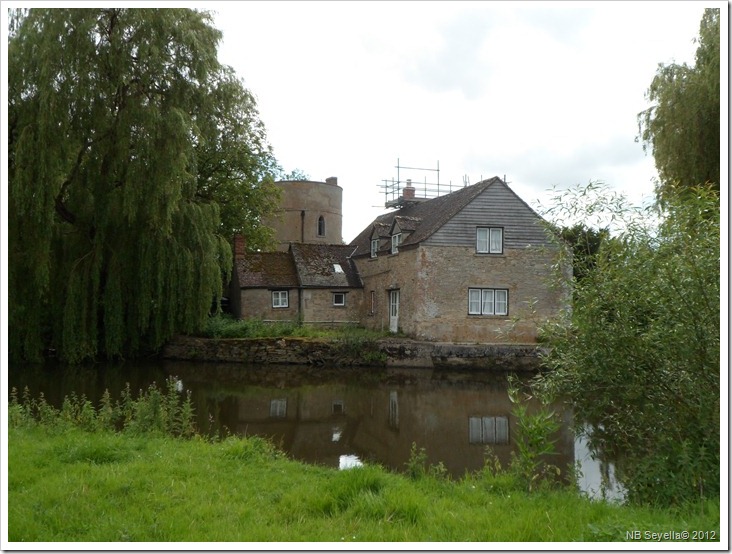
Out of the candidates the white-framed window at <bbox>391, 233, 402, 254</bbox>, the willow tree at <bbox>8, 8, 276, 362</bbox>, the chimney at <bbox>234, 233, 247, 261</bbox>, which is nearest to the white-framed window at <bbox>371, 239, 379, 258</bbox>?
the white-framed window at <bbox>391, 233, 402, 254</bbox>

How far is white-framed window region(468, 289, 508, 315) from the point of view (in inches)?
994

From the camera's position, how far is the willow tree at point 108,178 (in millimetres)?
18141

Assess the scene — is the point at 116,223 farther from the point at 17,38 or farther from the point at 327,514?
the point at 327,514

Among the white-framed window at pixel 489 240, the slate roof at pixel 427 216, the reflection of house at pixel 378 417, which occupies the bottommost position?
the reflection of house at pixel 378 417

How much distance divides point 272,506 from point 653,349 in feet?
12.9

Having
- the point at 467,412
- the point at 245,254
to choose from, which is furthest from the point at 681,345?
the point at 245,254

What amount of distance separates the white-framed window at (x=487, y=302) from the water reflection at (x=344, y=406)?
3.77 meters

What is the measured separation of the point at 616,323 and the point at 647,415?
3.20 feet

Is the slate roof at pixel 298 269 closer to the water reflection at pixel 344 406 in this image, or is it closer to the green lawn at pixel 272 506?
the water reflection at pixel 344 406

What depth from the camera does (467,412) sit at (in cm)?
1455

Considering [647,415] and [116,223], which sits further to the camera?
[116,223]

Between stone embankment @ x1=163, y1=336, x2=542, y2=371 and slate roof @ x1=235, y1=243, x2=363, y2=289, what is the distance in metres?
4.54

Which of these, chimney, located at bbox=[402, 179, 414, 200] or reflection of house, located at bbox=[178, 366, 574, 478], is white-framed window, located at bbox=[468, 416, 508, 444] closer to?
reflection of house, located at bbox=[178, 366, 574, 478]

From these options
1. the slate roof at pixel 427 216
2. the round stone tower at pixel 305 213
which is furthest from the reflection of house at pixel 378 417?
the round stone tower at pixel 305 213
